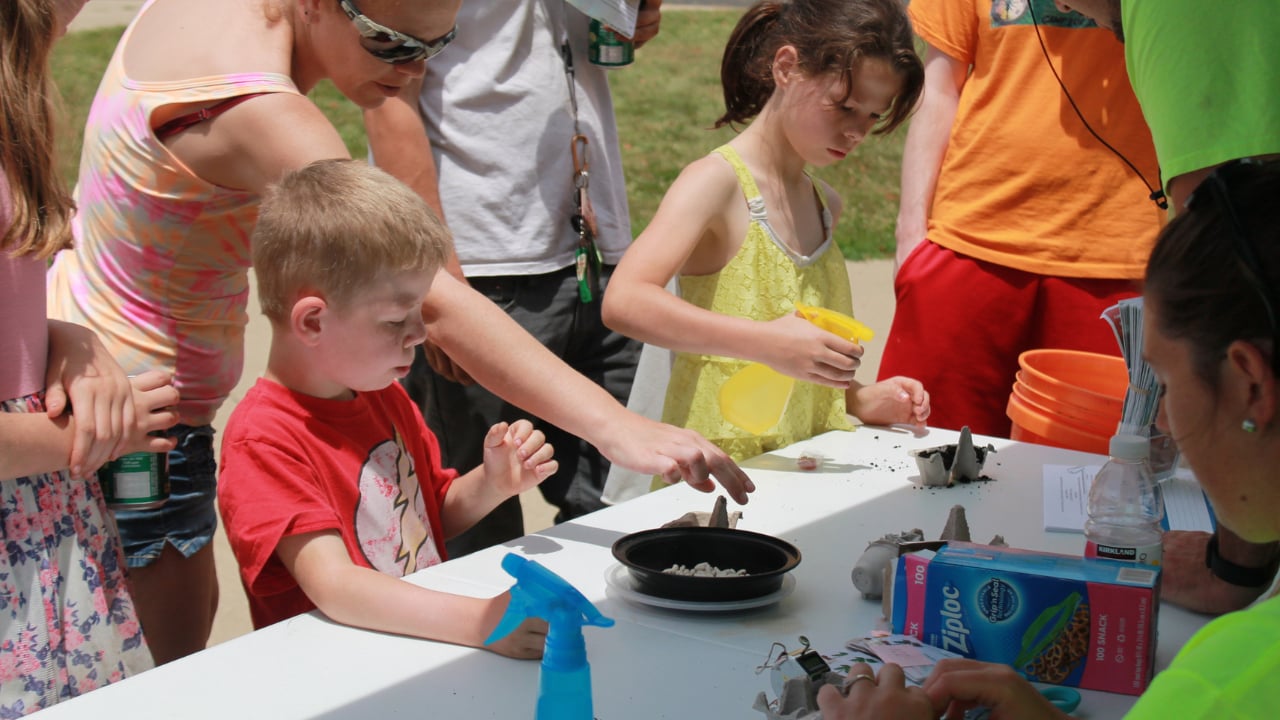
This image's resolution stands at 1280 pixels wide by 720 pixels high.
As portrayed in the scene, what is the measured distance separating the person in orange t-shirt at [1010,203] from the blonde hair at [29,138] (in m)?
2.02

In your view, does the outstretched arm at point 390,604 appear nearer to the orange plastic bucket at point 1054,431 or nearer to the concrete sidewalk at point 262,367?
the orange plastic bucket at point 1054,431

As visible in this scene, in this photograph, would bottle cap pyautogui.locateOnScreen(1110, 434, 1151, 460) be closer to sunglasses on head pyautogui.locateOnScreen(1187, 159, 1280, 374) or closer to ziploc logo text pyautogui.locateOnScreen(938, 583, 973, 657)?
ziploc logo text pyautogui.locateOnScreen(938, 583, 973, 657)

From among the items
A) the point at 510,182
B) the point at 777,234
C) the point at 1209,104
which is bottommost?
the point at 777,234

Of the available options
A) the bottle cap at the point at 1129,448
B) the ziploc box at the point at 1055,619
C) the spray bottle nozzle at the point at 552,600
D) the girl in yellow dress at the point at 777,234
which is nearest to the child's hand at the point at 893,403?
the girl in yellow dress at the point at 777,234

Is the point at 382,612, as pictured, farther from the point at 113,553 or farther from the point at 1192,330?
the point at 1192,330

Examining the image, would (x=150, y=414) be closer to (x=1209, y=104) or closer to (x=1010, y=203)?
(x=1209, y=104)

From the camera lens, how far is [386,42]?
6.34 ft

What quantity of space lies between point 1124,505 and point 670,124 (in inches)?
406

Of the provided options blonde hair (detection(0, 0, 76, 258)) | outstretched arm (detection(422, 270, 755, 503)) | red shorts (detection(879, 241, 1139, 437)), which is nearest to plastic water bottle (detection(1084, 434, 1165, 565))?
outstretched arm (detection(422, 270, 755, 503))

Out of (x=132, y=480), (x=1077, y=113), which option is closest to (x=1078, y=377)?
(x=1077, y=113)

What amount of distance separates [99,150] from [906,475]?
4.97ft

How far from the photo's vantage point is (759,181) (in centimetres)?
276

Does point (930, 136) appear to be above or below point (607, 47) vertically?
→ below

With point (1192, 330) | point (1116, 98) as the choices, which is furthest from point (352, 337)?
point (1116, 98)
